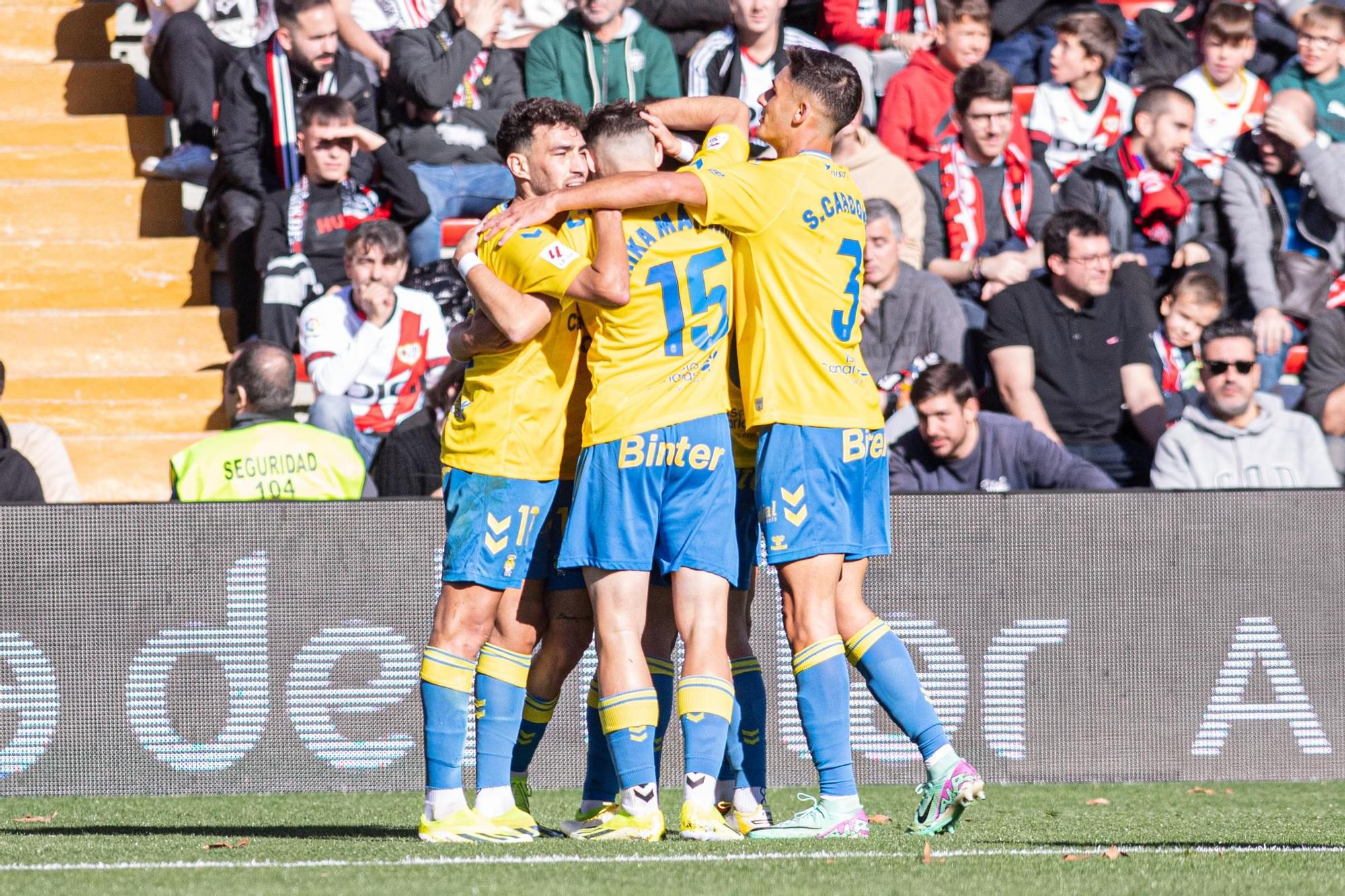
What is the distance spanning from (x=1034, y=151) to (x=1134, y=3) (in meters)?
3.23

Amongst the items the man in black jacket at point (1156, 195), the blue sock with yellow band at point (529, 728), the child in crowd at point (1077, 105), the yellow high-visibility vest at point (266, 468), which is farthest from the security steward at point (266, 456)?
the child in crowd at point (1077, 105)

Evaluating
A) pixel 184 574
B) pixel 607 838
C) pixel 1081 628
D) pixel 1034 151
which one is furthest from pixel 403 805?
pixel 1034 151

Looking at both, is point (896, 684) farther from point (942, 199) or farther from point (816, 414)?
point (942, 199)

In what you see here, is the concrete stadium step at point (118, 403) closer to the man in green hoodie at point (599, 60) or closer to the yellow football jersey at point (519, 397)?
the man in green hoodie at point (599, 60)

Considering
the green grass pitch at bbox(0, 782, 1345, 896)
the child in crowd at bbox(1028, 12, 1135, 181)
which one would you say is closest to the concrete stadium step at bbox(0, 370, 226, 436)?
the green grass pitch at bbox(0, 782, 1345, 896)

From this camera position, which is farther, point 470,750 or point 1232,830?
point 470,750

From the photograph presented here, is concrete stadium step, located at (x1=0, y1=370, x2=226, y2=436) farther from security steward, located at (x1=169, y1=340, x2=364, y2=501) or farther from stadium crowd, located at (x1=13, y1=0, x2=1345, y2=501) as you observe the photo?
security steward, located at (x1=169, y1=340, x2=364, y2=501)

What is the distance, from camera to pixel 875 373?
380 inches

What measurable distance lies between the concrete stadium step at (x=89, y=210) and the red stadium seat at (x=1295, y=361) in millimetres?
7022

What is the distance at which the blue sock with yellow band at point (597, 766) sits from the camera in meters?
5.89

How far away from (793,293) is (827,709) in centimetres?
130

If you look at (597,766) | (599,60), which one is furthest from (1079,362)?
(597,766)

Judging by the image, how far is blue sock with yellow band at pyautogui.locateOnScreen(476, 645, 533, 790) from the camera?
565 centimetres

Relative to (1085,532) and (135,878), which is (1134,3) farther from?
(135,878)
